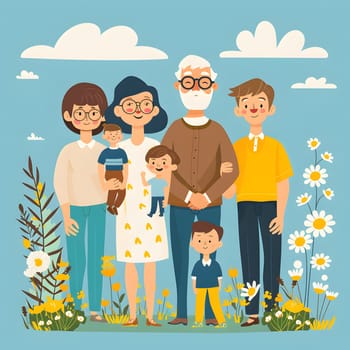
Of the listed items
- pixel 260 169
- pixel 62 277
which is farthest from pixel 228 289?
pixel 62 277

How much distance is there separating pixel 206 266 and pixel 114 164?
1.29 metres

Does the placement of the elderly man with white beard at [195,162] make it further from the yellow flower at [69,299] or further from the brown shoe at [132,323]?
the yellow flower at [69,299]

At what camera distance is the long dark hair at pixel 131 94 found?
1052cm

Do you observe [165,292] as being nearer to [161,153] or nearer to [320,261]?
[161,153]

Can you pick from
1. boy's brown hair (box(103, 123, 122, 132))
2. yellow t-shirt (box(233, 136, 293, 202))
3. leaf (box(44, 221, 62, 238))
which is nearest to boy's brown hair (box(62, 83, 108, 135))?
→ boy's brown hair (box(103, 123, 122, 132))

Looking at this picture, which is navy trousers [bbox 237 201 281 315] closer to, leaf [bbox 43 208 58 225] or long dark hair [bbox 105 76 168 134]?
long dark hair [bbox 105 76 168 134]

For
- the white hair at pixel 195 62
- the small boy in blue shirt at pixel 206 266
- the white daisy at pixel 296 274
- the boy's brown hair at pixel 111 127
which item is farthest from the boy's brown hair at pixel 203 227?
the white hair at pixel 195 62

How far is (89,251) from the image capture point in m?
10.7

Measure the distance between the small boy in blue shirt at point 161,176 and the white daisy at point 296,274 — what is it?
136 cm

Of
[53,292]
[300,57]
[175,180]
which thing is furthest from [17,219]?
[300,57]

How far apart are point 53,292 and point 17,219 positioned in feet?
2.58

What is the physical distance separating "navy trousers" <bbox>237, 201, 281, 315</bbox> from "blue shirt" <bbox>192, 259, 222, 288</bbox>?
332 millimetres

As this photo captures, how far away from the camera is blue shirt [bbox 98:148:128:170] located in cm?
1045

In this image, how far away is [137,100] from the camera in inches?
414
